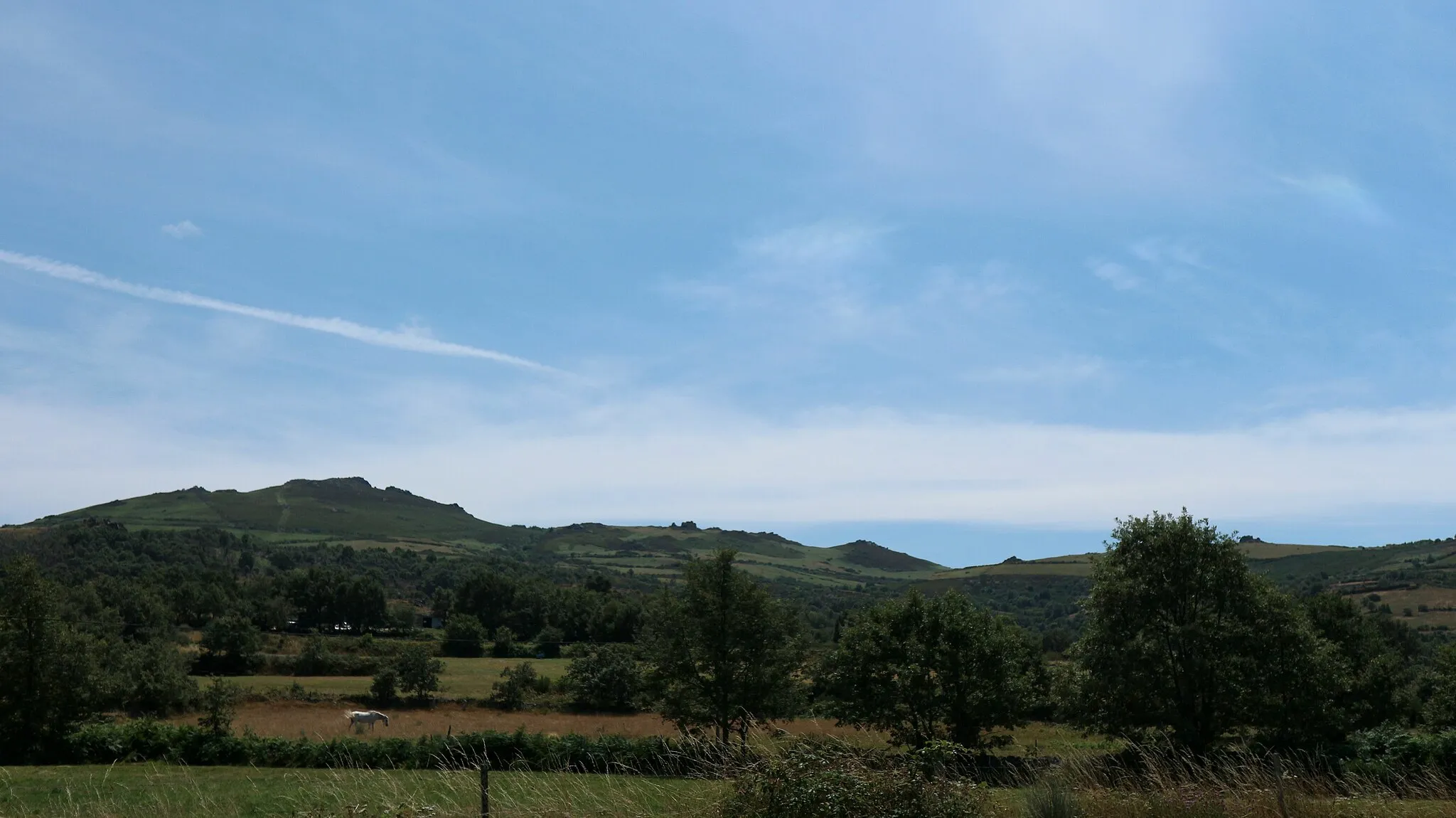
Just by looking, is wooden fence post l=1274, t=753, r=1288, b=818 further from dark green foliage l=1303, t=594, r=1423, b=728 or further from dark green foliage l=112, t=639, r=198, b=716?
dark green foliage l=112, t=639, r=198, b=716

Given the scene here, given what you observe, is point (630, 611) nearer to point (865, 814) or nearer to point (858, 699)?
point (858, 699)

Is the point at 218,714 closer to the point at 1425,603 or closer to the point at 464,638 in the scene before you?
the point at 464,638

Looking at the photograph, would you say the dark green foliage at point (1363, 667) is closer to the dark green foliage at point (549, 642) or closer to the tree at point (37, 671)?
the tree at point (37, 671)

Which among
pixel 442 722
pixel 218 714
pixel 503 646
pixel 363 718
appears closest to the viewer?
pixel 218 714

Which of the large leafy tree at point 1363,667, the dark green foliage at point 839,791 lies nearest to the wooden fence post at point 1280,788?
the dark green foliage at point 839,791

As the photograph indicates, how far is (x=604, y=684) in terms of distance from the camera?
6569 cm

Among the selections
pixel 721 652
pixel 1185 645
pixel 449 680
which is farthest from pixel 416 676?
pixel 1185 645

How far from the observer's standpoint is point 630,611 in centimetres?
11431

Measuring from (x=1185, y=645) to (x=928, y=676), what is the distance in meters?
12.7

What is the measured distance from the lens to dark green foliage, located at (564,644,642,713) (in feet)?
216

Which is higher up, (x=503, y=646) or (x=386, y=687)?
(x=386, y=687)

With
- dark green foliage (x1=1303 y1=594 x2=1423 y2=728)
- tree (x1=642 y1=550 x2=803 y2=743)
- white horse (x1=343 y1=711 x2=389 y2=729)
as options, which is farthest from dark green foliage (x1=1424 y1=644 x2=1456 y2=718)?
white horse (x1=343 y1=711 x2=389 y2=729)

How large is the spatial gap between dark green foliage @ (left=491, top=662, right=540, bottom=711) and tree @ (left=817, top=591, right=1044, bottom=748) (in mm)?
29638

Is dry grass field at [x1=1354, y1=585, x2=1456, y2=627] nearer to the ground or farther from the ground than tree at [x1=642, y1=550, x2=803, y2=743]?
nearer to the ground
